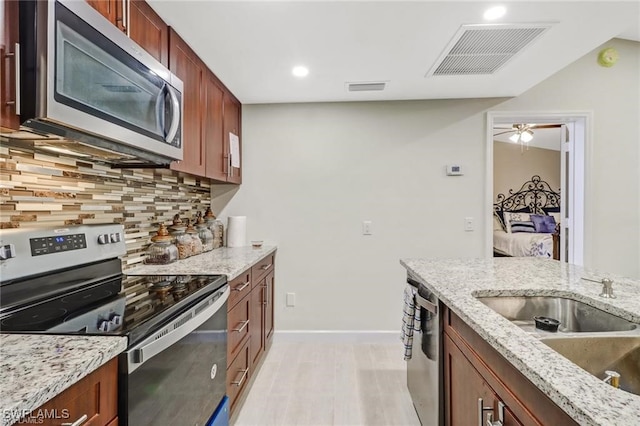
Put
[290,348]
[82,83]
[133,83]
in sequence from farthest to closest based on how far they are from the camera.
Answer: [290,348], [133,83], [82,83]

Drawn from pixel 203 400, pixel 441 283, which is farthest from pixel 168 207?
pixel 441 283

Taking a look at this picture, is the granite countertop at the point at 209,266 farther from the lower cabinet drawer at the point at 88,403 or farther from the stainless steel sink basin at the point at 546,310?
the stainless steel sink basin at the point at 546,310

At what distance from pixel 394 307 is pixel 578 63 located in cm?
279

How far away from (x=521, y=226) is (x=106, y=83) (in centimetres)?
680

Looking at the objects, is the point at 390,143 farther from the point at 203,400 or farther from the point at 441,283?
the point at 203,400

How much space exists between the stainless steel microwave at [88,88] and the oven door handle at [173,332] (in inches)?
26.5

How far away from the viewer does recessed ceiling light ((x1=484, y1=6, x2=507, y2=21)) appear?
5.24 ft

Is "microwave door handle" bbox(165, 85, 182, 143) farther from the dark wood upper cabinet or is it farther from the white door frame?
the white door frame

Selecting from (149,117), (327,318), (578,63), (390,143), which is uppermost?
(578,63)

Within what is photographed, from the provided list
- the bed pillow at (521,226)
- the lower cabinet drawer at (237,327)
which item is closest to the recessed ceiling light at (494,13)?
the lower cabinet drawer at (237,327)

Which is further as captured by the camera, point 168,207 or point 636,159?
point 636,159

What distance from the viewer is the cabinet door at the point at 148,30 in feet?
4.77

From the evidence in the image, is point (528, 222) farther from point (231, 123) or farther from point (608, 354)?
point (608, 354)

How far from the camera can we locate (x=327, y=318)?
3045mm
